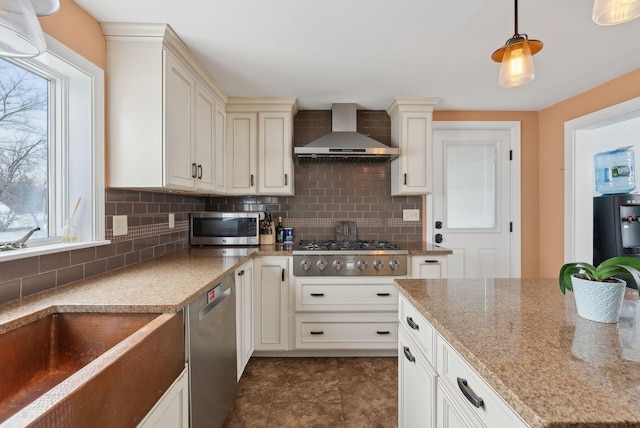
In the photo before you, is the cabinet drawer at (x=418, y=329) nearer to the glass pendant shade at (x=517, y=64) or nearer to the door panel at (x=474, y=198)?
the glass pendant shade at (x=517, y=64)

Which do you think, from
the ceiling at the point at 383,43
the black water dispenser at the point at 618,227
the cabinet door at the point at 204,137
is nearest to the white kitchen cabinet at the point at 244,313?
the cabinet door at the point at 204,137

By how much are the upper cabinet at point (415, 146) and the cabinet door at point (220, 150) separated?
1602 millimetres

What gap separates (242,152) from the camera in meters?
2.86

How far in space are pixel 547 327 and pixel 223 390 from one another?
1595 mm

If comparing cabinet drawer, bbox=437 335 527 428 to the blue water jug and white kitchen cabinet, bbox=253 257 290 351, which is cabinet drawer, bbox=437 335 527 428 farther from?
the blue water jug

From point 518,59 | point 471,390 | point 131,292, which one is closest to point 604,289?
point 471,390

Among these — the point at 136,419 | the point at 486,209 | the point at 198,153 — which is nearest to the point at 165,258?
the point at 198,153

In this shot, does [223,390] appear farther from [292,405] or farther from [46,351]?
[46,351]

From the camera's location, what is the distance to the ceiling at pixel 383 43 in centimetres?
158

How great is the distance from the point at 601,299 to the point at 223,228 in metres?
2.64

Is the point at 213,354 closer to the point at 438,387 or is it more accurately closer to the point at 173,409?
the point at 173,409

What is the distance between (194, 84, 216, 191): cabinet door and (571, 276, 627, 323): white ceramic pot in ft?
7.07

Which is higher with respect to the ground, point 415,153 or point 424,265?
point 415,153

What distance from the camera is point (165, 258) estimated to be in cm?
224
